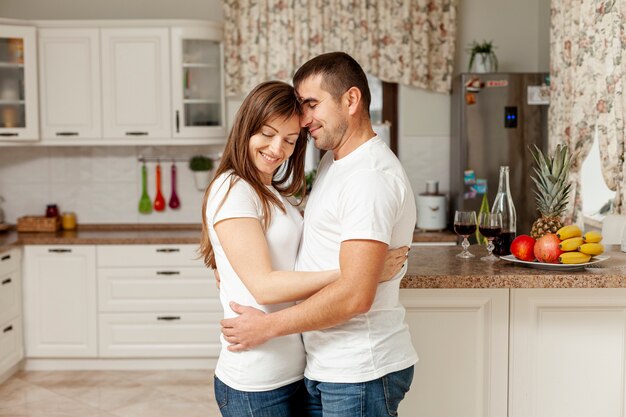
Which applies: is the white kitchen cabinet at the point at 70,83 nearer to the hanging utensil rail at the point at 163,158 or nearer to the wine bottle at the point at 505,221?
the hanging utensil rail at the point at 163,158

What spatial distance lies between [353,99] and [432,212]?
329 cm

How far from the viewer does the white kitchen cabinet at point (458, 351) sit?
263cm

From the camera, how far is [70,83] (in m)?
5.09

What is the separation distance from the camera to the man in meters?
1.84

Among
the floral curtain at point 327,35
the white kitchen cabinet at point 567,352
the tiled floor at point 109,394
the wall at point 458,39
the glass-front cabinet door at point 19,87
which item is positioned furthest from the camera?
the wall at point 458,39

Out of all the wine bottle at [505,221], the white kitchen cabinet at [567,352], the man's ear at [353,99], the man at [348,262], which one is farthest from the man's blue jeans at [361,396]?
the wine bottle at [505,221]

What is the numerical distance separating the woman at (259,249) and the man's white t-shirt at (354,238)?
0.07 m

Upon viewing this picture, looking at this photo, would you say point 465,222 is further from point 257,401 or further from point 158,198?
point 158,198

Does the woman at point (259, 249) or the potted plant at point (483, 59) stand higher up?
the potted plant at point (483, 59)

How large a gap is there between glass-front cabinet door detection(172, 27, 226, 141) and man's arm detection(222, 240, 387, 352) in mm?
3346

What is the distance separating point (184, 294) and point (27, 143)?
4.81 feet

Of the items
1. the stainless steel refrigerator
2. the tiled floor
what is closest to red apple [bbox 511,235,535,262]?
the tiled floor

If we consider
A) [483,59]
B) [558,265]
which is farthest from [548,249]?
[483,59]

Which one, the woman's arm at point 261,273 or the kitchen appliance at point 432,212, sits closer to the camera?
the woman's arm at point 261,273
